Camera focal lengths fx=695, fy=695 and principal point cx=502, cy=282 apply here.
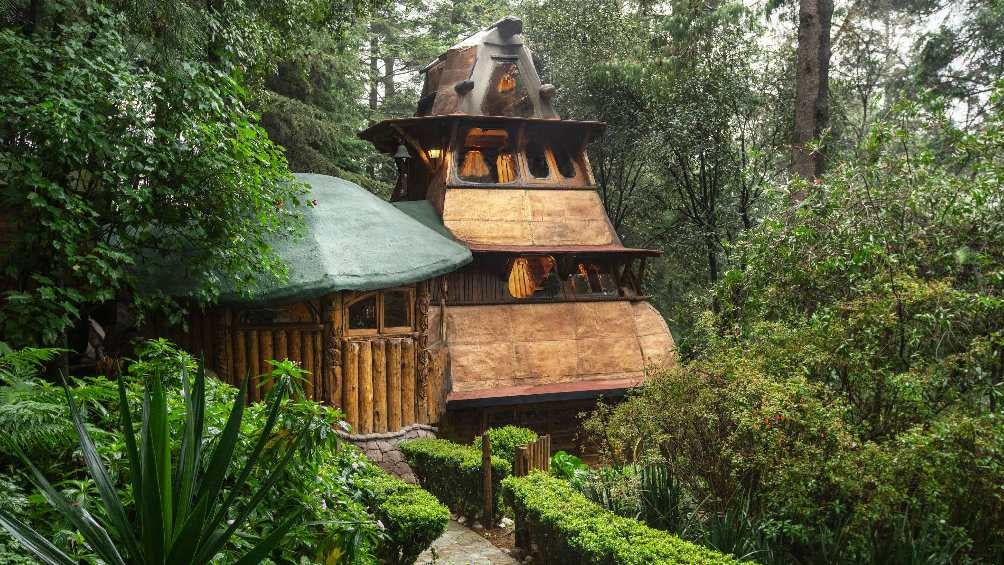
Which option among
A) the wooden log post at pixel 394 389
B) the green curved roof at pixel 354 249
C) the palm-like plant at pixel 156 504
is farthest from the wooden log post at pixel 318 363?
the palm-like plant at pixel 156 504

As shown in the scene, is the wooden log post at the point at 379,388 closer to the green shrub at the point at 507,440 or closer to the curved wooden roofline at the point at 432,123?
the green shrub at the point at 507,440

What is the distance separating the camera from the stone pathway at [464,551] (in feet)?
28.1

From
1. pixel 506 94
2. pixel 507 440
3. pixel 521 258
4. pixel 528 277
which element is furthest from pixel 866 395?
pixel 506 94

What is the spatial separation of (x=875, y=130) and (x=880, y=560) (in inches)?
189

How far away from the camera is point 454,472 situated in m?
10.4

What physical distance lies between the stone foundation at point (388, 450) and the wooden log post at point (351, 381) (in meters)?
0.34

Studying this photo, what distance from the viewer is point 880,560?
19.9 ft

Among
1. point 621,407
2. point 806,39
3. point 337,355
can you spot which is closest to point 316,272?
point 337,355

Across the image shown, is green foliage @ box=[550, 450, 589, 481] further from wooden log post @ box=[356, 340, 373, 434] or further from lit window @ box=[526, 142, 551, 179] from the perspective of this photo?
lit window @ box=[526, 142, 551, 179]

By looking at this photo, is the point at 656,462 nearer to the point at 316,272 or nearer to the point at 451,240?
the point at 316,272

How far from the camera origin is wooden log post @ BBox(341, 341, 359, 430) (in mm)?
11492

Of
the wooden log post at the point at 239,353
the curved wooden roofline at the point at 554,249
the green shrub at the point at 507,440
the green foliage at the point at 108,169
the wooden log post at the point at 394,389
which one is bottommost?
the green shrub at the point at 507,440

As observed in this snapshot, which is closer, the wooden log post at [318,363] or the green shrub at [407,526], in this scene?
the green shrub at [407,526]

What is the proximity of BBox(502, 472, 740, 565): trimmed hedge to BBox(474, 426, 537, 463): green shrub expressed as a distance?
1728 mm
